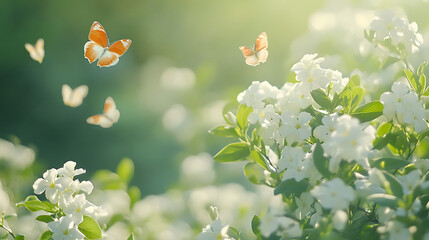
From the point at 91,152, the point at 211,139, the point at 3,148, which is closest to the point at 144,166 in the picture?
the point at 91,152

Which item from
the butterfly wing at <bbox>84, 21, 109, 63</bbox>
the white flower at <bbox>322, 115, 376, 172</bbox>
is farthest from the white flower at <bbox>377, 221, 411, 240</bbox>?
the butterfly wing at <bbox>84, 21, 109, 63</bbox>

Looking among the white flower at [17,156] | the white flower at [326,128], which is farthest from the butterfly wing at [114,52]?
the white flower at [17,156]

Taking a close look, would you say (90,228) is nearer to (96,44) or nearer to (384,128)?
(96,44)

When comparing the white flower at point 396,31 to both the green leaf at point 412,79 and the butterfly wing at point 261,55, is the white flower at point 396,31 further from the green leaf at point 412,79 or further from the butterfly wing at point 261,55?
the butterfly wing at point 261,55

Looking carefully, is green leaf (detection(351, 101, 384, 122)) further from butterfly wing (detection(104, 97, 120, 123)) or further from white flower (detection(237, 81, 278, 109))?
butterfly wing (detection(104, 97, 120, 123))

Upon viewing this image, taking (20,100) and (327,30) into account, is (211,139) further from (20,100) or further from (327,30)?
(20,100)

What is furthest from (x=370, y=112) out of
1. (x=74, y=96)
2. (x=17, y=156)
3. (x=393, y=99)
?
(x=17, y=156)
